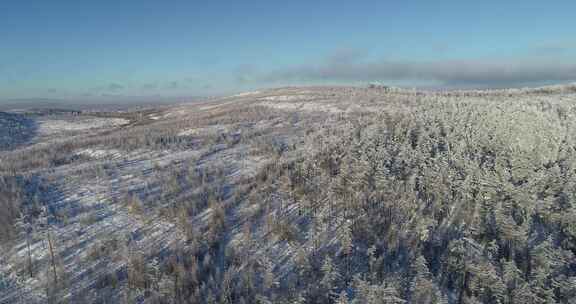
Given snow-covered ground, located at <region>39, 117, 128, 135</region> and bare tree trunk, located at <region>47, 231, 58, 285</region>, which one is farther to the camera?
snow-covered ground, located at <region>39, 117, 128, 135</region>

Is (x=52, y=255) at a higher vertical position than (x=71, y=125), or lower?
lower

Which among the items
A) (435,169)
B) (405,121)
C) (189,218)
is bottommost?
(189,218)

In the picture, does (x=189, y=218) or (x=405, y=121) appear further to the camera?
(x=405, y=121)

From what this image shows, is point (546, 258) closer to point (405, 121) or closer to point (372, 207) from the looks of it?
point (372, 207)

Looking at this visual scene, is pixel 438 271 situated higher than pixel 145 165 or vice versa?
pixel 145 165

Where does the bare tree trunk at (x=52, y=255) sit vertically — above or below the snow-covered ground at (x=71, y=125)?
below

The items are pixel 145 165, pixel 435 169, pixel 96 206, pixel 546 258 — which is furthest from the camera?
pixel 145 165

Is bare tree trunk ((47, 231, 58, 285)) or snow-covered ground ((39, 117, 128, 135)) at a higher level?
snow-covered ground ((39, 117, 128, 135))

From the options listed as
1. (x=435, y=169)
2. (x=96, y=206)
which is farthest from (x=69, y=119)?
(x=435, y=169)

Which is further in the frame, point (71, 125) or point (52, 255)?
point (71, 125)

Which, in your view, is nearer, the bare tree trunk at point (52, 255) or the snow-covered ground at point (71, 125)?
the bare tree trunk at point (52, 255)

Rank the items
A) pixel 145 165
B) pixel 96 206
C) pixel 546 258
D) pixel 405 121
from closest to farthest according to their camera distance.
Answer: pixel 546 258 < pixel 96 206 < pixel 145 165 < pixel 405 121
